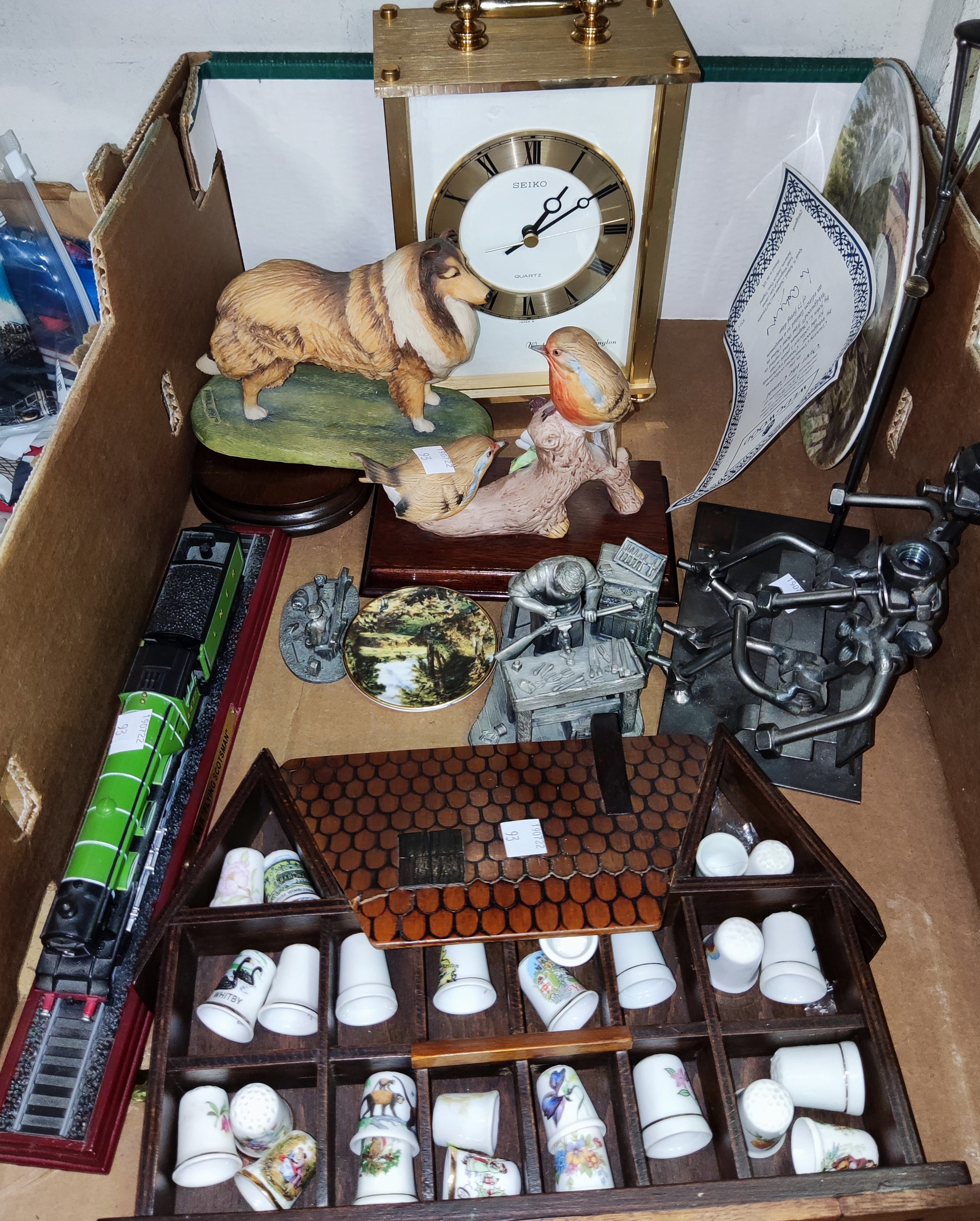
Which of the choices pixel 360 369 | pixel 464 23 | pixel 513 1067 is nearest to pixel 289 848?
pixel 513 1067

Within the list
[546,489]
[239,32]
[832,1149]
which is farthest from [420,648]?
[239,32]

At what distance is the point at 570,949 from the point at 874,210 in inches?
48.8

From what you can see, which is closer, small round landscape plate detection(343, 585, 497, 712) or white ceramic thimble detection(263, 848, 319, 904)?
white ceramic thimble detection(263, 848, 319, 904)

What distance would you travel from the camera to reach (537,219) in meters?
1.71

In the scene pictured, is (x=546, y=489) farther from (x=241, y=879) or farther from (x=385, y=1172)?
A: (x=385, y=1172)

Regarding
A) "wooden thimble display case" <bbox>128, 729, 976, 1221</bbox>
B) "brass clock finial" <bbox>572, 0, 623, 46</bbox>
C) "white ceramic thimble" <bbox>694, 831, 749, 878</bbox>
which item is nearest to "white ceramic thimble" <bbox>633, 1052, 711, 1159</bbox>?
"wooden thimble display case" <bbox>128, 729, 976, 1221</bbox>

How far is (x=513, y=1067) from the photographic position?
1.18 meters

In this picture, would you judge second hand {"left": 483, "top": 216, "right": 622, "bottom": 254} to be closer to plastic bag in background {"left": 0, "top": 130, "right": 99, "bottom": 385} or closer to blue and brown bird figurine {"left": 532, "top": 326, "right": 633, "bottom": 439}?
blue and brown bird figurine {"left": 532, "top": 326, "right": 633, "bottom": 439}

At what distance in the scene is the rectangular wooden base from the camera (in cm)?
171

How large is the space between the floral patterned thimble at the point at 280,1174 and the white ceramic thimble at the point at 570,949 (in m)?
0.35

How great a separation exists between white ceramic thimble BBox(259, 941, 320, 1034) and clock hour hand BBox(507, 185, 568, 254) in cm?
120

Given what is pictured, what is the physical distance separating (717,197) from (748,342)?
42 centimetres

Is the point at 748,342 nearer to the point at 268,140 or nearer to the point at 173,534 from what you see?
the point at 268,140

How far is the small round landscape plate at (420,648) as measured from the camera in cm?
159
